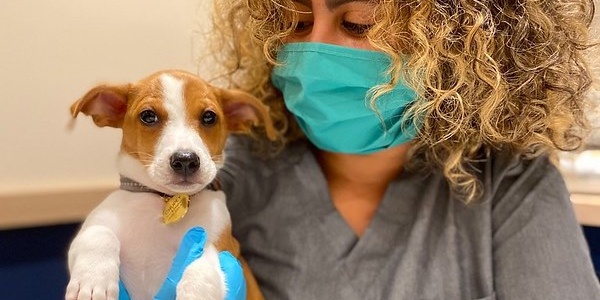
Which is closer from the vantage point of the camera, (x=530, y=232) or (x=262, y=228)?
(x=530, y=232)

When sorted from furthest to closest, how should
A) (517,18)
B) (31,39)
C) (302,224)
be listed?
(31,39) → (302,224) → (517,18)

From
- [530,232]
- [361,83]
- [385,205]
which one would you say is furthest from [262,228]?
[530,232]

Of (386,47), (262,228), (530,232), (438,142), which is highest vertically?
(386,47)

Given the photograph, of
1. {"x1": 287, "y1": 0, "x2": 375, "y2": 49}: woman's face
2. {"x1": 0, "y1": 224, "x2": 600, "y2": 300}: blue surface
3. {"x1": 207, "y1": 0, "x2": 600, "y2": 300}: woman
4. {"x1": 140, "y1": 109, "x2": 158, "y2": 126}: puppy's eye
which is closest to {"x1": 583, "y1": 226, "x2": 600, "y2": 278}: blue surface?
{"x1": 0, "y1": 224, "x2": 600, "y2": 300}: blue surface

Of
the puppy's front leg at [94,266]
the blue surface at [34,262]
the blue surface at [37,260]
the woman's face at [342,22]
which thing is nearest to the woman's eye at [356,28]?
the woman's face at [342,22]

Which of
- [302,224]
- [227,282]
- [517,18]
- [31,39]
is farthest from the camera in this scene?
[31,39]

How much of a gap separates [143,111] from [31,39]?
1.64 feet

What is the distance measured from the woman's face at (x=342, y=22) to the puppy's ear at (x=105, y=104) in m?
0.32

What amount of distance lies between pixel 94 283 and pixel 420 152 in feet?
2.03

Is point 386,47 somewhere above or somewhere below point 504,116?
above

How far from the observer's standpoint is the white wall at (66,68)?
4.11 feet

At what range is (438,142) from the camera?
1.03m

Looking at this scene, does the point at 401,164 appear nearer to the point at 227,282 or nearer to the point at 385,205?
the point at 385,205

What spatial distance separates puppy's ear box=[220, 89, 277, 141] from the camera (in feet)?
3.36
